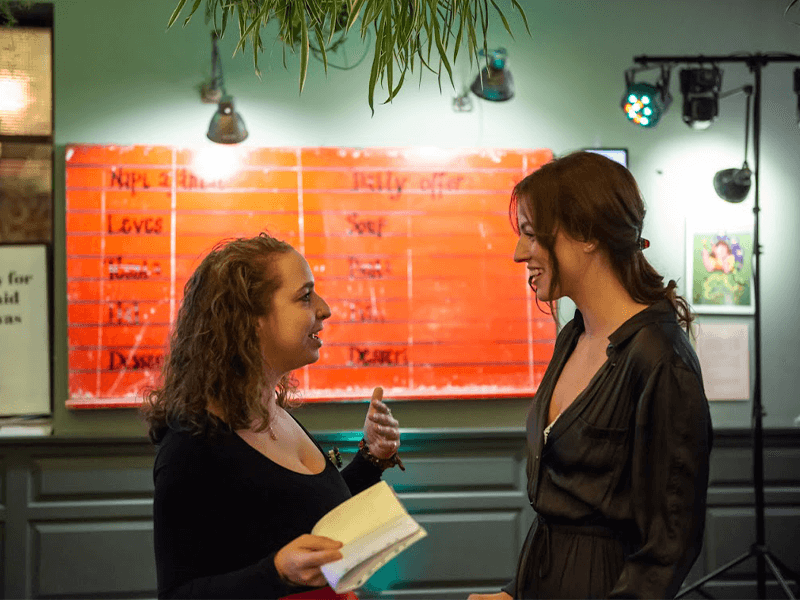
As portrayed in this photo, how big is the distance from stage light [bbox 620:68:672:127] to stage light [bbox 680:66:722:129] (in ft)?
0.36

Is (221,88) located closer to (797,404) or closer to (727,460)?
(727,460)

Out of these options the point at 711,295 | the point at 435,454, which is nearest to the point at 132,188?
the point at 435,454

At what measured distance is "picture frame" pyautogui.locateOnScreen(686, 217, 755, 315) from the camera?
4094 millimetres

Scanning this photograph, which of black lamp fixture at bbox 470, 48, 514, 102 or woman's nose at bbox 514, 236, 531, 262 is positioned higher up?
black lamp fixture at bbox 470, 48, 514, 102

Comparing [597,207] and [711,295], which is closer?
[597,207]

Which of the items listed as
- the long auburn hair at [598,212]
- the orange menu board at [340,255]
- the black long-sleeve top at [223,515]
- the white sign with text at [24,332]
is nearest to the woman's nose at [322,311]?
the black long-sleeve top at [223,515]

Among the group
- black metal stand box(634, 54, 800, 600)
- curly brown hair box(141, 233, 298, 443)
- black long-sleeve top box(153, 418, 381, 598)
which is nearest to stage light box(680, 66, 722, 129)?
black metal stand box(634, 54, 800, 600)

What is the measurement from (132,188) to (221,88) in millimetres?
603

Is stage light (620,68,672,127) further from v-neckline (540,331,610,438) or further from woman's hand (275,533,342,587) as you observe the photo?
woman's hand (275,533,342,587)

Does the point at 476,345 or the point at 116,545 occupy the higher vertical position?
the point at 476,345

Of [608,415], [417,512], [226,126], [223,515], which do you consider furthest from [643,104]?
[223,515]

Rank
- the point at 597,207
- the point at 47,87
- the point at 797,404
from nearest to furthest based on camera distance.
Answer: the point at 597,207 < the point at 47,87 < the point at 797,404

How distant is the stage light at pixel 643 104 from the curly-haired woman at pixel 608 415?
2.43m

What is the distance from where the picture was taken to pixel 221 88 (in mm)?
3875
